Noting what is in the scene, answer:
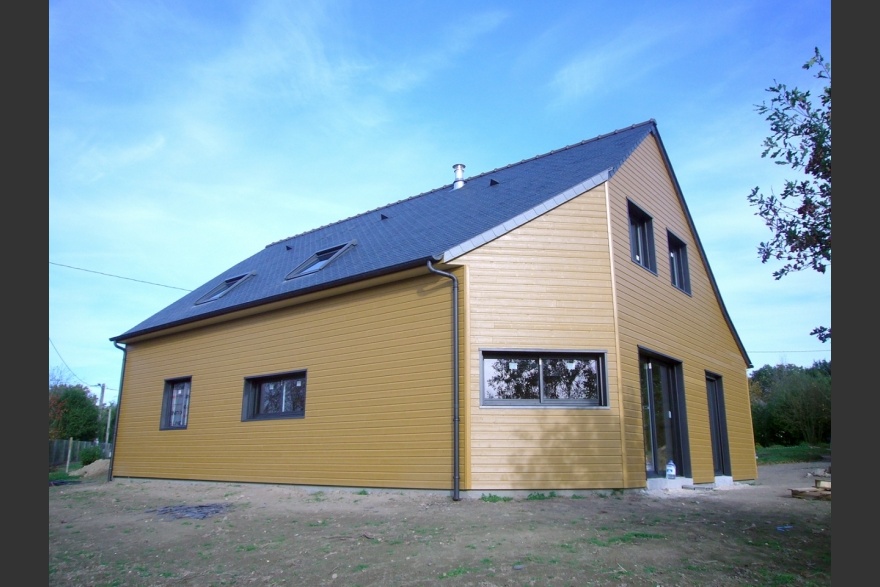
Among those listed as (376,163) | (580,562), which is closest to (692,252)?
(376,163)

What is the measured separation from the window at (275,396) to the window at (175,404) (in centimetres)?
240

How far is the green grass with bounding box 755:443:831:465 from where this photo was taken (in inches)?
873

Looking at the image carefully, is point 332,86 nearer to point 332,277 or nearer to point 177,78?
point 177,78

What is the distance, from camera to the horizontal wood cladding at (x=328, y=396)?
32.7 feet

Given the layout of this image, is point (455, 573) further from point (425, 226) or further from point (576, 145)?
point (576, 145)

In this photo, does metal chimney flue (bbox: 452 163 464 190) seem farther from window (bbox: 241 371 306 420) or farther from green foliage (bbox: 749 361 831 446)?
green foliage (bbox: 749 361 831 446)

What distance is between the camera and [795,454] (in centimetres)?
2309

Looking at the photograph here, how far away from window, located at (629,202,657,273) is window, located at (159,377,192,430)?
1078cm

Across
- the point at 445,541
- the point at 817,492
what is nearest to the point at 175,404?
the point at 445,541

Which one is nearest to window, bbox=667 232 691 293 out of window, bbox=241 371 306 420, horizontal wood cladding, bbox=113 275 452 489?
horizontal wood cladding, bbox=113 275 452 489

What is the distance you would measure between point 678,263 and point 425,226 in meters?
6.21

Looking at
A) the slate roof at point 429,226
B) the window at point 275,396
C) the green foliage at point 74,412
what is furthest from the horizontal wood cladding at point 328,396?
the green foliage at point 74,412

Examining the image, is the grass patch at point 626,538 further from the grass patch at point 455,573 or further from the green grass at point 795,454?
the green grass at point 795,454

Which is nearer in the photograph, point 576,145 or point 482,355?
point 482,355
